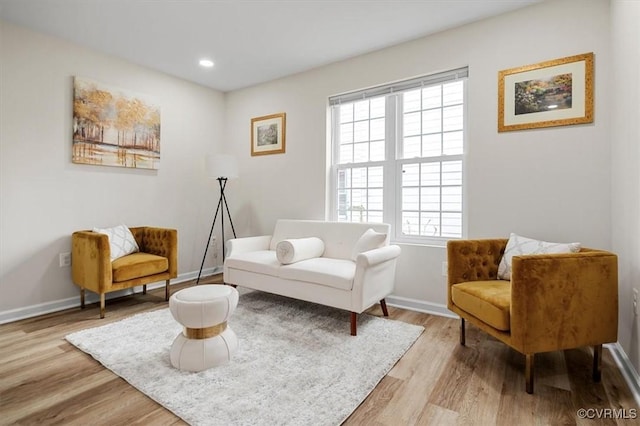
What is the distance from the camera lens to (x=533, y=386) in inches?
70.4

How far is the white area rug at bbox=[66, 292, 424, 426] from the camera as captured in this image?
159 cm

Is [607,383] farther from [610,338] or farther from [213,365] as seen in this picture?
[213,365]

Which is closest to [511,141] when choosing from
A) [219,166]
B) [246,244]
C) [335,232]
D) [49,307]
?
[335,232]

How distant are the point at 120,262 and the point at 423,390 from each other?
9.18 feet

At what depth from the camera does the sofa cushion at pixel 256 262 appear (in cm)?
299

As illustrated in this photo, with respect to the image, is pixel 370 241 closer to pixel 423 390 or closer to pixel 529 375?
pixel 423 390

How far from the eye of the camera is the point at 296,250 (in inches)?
115

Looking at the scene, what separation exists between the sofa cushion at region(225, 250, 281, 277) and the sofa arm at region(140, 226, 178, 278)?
1.83 ft

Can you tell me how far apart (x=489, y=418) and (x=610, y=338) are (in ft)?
2.98

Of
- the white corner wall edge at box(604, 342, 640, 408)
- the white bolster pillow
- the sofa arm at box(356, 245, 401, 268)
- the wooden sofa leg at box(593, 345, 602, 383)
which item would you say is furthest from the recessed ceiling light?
the white corner wall edge at box(604, 342, 640, 408)

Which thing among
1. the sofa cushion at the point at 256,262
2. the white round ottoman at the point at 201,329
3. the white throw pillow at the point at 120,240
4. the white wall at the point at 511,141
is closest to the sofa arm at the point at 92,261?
the white throw pillow at the point at 120,240

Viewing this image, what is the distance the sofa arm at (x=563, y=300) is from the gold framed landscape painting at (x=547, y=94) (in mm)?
1240

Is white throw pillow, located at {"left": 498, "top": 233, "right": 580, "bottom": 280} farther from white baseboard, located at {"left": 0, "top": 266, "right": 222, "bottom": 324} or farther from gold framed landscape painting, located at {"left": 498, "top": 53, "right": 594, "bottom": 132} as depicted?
white baseboard, located at {"left": 0, "top": 266, "right": 222, "bottom": 324}

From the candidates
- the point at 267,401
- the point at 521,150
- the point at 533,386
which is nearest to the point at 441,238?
the point at 521,150
